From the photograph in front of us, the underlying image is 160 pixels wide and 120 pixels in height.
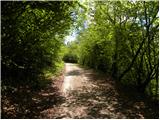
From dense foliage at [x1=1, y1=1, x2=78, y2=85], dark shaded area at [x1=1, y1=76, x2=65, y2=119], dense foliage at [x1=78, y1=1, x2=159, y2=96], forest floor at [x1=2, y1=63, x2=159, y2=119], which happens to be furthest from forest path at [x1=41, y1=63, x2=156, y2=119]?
dense foliage at [x1=78, y1=1, x2=159, y2=96]

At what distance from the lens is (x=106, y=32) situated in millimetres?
28125

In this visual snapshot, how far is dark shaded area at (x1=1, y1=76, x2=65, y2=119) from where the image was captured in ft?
38.7

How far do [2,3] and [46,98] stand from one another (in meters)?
6.30

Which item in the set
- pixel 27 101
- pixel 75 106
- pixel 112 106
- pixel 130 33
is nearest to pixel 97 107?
pixel 112 106

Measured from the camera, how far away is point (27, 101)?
14.3 m

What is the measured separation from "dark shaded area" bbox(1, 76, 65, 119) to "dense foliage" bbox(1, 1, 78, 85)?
1.19 m

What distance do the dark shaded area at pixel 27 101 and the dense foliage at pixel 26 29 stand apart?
1192mm

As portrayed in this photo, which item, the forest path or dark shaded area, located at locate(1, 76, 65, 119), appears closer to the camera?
dark shaded area, located at locate(1, 76, 65, 119)

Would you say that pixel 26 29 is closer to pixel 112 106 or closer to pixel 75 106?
pixel 75 106

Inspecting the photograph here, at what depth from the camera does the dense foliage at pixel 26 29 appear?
12320mm

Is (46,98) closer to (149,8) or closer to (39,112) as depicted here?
(39,112)

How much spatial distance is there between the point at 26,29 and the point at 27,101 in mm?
3792

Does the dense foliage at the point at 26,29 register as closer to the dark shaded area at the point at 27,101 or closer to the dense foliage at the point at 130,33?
the dark shaded area at the point at 27,101

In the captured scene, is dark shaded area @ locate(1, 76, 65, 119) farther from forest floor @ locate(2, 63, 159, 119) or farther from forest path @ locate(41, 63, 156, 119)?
forest path @ locate(41, 63, 156, 119)
